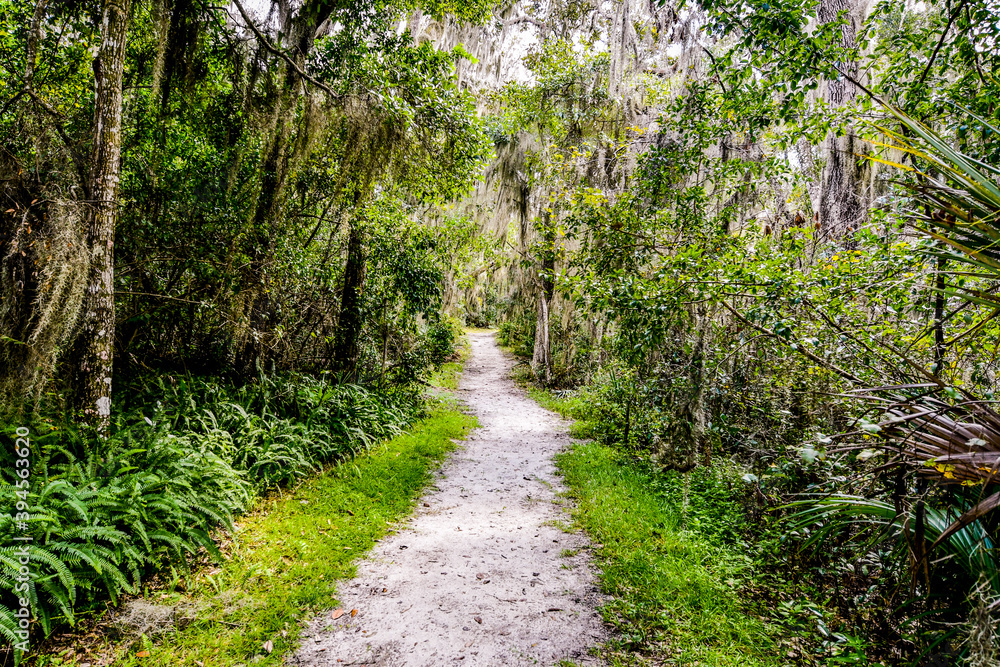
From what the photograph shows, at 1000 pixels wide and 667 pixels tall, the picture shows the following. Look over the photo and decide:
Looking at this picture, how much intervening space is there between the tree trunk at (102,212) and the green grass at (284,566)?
1.53m

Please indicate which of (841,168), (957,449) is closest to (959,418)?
(957,449)

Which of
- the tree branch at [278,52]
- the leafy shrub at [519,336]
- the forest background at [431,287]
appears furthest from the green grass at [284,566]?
the leafy shrub at [519,336]

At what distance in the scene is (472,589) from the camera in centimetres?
329

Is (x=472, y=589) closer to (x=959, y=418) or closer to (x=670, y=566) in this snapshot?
(x=670, y=566)

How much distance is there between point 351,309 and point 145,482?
13.1 ft

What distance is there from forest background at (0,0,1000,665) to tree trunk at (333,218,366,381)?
56mm

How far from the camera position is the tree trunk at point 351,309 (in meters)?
6.80

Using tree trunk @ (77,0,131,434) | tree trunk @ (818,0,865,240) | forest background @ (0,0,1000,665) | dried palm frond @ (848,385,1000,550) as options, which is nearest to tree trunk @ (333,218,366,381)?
forest background @ (0,0,1000,665)

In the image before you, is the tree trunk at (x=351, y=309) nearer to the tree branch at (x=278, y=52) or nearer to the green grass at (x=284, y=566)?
the tree branch at (x=278, y=52)

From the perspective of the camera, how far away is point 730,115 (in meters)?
5.23

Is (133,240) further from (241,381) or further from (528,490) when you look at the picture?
(528,490)

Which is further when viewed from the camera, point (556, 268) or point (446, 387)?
point (556, 268)

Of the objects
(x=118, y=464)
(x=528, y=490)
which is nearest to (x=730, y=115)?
(x=528, y=490)

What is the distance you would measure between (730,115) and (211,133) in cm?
631
